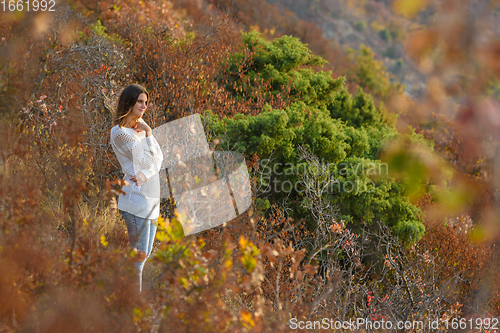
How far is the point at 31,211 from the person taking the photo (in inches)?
90.4

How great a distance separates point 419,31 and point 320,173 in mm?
4543

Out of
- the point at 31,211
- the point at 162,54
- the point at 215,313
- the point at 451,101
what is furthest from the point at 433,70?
the point at 162,54

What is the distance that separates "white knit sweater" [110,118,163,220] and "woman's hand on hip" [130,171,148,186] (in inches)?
1.0

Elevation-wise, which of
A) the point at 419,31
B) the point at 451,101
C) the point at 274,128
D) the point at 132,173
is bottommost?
the point at 274,128

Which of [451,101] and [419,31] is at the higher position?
[419,31]

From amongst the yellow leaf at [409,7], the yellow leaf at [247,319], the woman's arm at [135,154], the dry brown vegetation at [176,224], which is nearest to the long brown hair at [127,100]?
the woman's arm at [135,154]

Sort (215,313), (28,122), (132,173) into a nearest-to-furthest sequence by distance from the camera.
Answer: (215,313), (132,173), (28,122)

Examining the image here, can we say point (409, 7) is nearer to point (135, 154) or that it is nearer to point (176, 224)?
point (176, 224)

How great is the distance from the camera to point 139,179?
2398mm

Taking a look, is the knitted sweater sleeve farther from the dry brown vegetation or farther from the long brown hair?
the dry brown vegetation

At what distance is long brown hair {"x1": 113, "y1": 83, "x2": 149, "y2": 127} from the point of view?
2.50m

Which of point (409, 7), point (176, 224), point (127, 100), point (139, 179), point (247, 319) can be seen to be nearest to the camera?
point (409, 7)

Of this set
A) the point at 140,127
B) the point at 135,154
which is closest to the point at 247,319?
the point at 135,154

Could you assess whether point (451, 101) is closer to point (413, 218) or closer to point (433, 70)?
point (433, 70)
